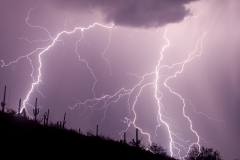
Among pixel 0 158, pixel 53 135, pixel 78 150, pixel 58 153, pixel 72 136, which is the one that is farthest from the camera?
pixel 72 136

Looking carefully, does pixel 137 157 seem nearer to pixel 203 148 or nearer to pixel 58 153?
pixel 58 153

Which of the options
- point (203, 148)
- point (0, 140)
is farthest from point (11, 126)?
point (203, 148)

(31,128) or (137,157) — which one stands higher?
(31,128)

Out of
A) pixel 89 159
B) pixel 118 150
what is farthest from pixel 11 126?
pixel 118 150

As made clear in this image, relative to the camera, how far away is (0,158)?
7.80m

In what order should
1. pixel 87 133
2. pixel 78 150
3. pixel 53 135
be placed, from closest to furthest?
pixel 78 150, pixel 53 135, pixel 87 133

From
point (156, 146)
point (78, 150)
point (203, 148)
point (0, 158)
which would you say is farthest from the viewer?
point (156, 146)

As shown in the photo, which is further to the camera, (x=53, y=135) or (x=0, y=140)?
(x=53, y=135)

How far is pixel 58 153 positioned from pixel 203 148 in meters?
32.0

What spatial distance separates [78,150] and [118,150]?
2369 mm

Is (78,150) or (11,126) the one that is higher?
(11,126)

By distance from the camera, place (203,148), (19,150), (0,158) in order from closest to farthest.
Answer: (0,158), (19,150), (203,148)

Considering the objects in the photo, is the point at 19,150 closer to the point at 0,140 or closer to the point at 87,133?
the point at 0,140

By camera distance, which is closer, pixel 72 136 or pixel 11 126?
pixel 11 126
